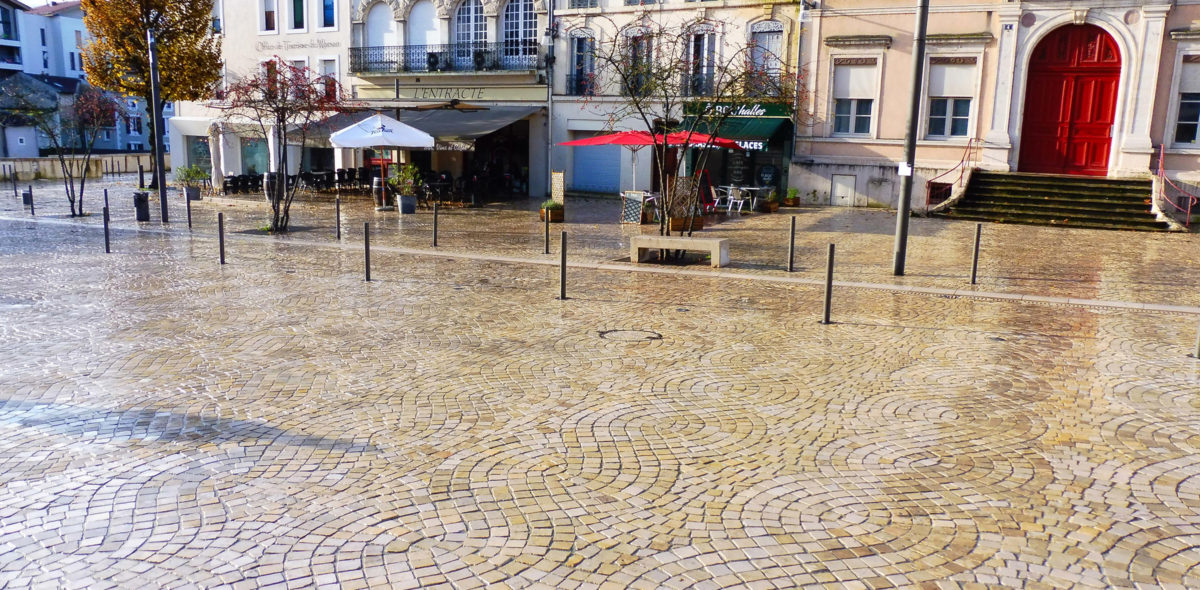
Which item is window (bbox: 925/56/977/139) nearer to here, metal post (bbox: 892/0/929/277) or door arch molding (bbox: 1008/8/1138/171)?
door arch molding (bbox: 1008/8/1138/171)

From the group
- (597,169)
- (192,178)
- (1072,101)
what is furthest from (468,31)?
(1072,101)

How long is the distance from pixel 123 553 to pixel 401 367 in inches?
149

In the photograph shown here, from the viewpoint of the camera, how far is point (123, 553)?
15.4 feet

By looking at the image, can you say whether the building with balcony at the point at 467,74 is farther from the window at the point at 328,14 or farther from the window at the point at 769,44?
the window at the point at 769,44

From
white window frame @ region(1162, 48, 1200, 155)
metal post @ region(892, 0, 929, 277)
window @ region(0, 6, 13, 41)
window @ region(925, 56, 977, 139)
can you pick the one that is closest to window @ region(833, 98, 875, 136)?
window @ region(925, 56, 977, 139)

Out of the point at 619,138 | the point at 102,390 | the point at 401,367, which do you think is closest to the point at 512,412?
the point at 401,367

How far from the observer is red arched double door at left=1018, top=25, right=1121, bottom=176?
24.0 meters

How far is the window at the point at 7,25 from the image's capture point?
6291 cm

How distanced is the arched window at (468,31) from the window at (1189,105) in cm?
2100

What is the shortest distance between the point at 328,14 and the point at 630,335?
29.5 m

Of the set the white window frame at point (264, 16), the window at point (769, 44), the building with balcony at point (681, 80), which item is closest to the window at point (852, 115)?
the building with balcony at point (681, 80)

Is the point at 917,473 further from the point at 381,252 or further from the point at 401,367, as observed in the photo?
the point at 381,252

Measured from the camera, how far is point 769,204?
25.3 m

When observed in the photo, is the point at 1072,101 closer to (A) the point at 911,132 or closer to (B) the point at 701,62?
(B) the point at 701,62
